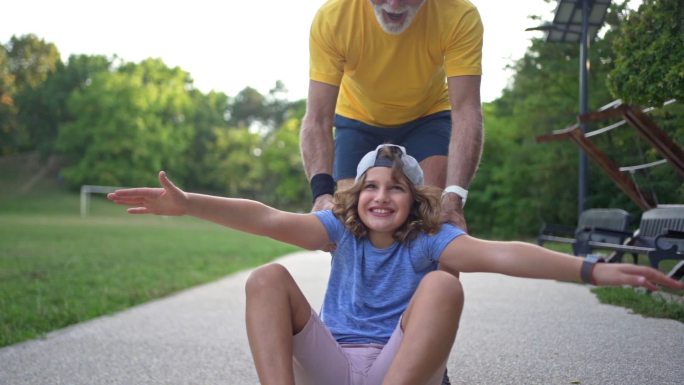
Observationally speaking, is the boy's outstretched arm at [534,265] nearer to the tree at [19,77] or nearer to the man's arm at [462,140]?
the man's arm at [462,140]

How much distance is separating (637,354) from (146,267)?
7.55 m

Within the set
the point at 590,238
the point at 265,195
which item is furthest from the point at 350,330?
the point at 265,195

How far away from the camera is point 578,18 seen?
7.34 m

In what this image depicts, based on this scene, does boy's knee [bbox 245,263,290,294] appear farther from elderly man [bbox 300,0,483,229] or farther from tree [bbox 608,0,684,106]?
tree [bbox 608,0,684,106]

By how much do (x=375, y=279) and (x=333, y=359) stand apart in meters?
0.34

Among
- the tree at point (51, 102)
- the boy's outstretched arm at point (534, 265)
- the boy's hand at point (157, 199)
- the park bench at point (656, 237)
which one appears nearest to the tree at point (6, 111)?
the tree at point (51, 102)

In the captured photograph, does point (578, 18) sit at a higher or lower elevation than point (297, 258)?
higher

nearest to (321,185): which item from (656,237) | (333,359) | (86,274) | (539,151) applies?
(333,359)

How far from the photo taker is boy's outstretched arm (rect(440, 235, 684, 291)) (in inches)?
79.0

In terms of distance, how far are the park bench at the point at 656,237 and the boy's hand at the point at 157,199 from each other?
3873 mm

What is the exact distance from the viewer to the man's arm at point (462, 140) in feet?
9.23

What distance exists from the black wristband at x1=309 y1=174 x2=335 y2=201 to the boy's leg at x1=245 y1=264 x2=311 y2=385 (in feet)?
2.01

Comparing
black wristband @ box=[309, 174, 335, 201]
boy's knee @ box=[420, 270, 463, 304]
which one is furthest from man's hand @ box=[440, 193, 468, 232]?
black wristband @ box=[309, 174, 335, 201]

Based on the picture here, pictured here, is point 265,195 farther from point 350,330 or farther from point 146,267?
point 350,330
